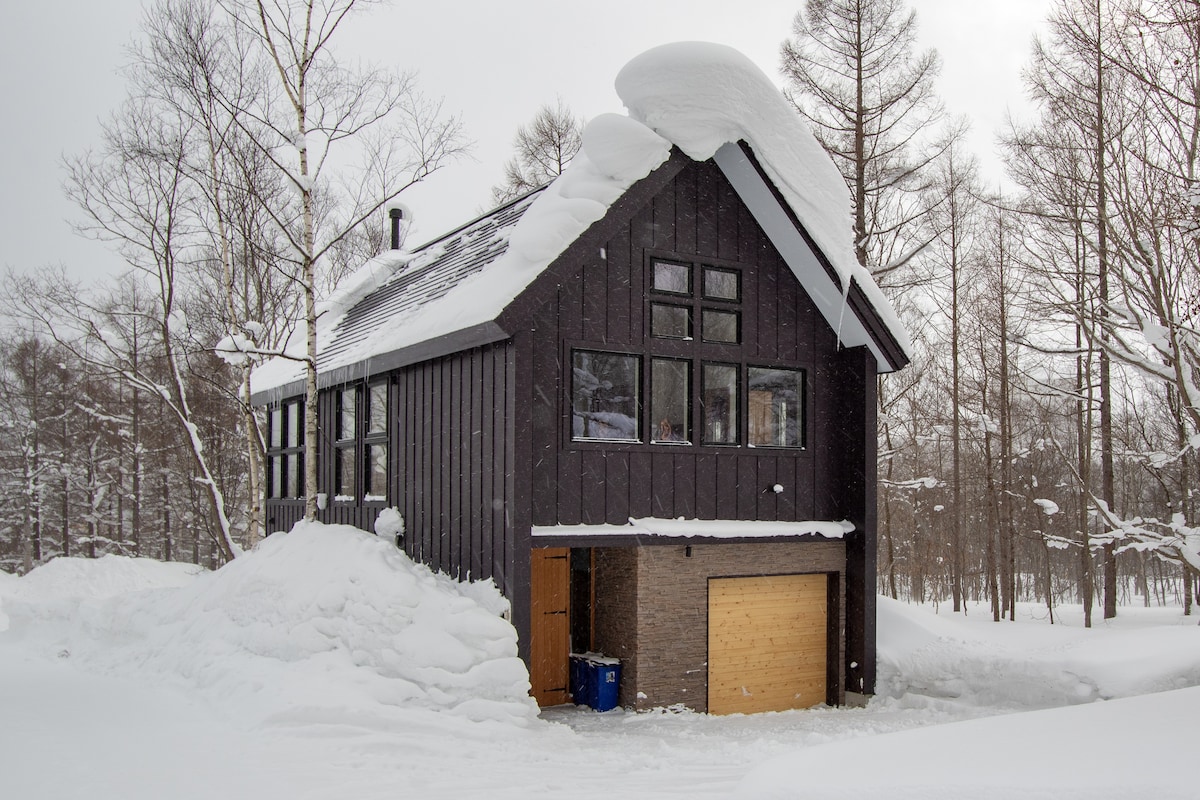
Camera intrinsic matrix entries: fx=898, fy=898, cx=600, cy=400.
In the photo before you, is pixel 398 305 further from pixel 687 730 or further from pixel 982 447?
pixel 982 447

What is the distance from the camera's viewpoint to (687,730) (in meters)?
10.1

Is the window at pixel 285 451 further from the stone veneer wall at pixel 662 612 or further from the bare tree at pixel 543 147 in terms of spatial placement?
the bare tree at pixel 543 147

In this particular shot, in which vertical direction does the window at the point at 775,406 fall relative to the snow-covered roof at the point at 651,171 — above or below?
below

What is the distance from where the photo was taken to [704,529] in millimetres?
11438

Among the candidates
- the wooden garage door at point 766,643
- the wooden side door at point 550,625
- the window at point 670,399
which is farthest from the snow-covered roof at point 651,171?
the wooden garage door at point 766,643

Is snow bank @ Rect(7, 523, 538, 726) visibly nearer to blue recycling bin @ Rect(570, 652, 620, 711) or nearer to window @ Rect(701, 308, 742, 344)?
blue recycling bin @ Rect(570, 652, 620, 711)

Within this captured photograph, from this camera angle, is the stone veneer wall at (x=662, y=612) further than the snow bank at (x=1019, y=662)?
No

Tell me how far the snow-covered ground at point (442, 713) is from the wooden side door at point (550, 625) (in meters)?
0.42

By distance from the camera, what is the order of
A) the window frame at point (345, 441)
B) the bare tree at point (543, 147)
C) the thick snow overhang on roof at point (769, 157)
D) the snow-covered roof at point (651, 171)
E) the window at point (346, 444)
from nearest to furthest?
the snow-covered roof at point (651, 171)
the thick snow overhang on roof at point (769, 157)
the window frame at point (345, 441)
the window at point (346, 444)
the bare tree at point (543, 147)

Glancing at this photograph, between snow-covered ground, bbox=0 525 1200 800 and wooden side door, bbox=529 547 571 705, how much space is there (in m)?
0.42

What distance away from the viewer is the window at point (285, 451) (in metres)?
16.0

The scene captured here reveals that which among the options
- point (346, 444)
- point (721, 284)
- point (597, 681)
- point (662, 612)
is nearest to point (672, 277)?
point (721, 284)

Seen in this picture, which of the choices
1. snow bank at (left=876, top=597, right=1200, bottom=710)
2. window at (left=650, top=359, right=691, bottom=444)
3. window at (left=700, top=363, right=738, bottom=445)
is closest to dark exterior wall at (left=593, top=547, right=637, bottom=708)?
window at (left=650, top=359, right=691, bottom=444)

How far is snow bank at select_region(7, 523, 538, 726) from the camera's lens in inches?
332
